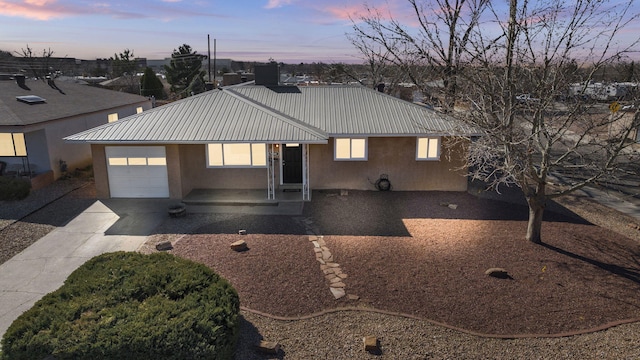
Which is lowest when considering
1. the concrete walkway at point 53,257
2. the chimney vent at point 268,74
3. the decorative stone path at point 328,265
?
the concrete walkway at point 53,257

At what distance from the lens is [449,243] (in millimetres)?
11219

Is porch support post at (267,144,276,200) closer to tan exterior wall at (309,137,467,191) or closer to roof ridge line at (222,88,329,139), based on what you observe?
roof ridge line at (222,88,329,139)

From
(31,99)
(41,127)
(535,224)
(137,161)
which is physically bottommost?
(535,224)

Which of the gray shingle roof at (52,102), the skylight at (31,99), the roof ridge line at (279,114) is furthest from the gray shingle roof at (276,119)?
the skylight at (31,99)

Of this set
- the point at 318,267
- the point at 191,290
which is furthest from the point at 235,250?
the point at 191,290

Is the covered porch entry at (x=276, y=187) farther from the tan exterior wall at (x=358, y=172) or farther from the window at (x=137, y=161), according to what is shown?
the window at (x=137, y=161)

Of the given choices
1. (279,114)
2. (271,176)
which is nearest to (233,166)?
(271,176)

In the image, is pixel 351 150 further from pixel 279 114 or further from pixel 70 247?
pixel 70 247

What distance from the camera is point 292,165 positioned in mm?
15766

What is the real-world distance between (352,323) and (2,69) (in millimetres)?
67281

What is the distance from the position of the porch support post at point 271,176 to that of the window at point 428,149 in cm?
516

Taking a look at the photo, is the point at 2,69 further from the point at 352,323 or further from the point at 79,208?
the point at 352,323

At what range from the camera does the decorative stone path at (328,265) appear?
8.71 meters

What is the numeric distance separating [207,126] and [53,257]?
6.15 m
